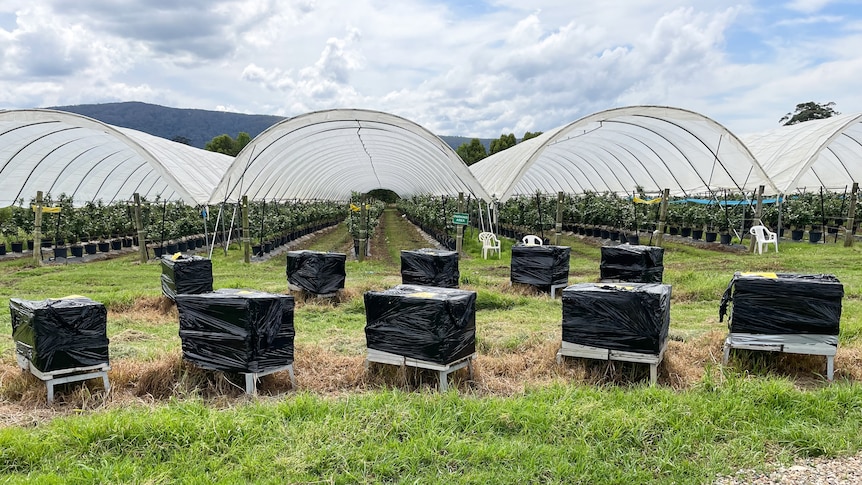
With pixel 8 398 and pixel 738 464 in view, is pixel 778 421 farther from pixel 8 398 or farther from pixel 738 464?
pixel 8 398

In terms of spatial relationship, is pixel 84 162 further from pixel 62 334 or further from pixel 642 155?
pixel 642 155

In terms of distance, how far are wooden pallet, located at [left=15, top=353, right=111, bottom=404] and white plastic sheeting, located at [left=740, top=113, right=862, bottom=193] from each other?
15916 millimetres

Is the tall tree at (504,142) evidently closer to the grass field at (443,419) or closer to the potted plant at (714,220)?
the potted plant at (714,220)

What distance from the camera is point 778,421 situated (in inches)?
151

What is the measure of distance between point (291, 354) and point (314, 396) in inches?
23.5

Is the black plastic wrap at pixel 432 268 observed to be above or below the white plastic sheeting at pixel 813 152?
below

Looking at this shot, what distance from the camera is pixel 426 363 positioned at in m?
4.63

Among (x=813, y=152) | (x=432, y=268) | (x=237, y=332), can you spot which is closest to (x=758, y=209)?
(x=813, y=152)

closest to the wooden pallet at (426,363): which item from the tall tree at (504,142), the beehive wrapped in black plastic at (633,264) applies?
the beehive wrapped in black plastic at (633,264)

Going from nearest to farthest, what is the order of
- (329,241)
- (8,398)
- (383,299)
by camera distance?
(8,398) < (383,299) < (329,241)

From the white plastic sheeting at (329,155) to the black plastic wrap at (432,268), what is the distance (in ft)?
15.7

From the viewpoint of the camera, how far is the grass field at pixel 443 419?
3293mm

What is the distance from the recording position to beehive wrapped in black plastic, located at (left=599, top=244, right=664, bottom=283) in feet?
27.8

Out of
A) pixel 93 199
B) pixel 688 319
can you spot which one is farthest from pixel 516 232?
pixel 93 199
